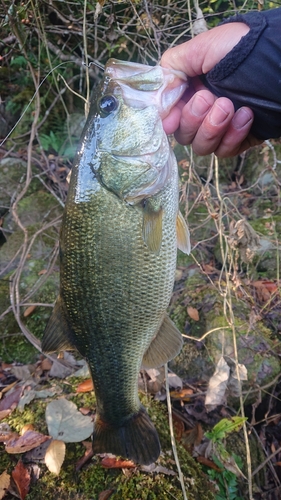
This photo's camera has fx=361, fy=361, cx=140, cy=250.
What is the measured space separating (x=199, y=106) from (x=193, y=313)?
1.93 m

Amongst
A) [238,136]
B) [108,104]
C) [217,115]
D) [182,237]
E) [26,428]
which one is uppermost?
[108,104]

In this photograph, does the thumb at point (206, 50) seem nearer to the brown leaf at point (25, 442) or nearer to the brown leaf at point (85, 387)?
the brown leaf at point (85, 387)

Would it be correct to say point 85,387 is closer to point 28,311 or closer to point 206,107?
point 28,311

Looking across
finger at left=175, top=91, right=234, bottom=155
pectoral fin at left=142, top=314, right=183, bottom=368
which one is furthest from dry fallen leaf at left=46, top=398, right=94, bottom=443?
finger at left=175, top=91, right=234, bottom=155

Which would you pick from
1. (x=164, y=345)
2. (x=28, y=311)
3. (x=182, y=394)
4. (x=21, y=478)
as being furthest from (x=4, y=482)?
(x=28, y=311)

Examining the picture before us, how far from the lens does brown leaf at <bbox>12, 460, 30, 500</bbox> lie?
66.6 inches

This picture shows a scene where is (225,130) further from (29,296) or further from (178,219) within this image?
(29,296)

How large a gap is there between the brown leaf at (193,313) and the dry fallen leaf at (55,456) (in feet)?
4.91

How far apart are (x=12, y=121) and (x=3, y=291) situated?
128 inches

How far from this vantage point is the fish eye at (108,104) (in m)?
1.48

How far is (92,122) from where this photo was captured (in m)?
1.51

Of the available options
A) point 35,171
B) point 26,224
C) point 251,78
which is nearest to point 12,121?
point 35,171

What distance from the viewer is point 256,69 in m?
1.37

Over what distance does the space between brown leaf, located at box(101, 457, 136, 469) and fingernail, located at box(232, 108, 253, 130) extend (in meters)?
1.65
